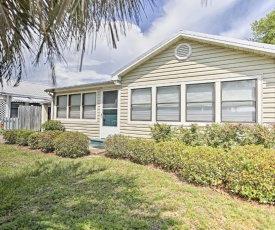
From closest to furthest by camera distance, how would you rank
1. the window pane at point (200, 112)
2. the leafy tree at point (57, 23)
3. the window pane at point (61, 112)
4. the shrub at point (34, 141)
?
1. the leafy tree at point (57, 23)
2. the window pane at point (200, 112)
3. the shrub at point (34, 141)
4. the window pane at point (61, 112)

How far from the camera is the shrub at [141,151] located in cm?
634

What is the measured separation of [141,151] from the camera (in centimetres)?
654

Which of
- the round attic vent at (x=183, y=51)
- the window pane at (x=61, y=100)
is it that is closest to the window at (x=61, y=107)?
the window pane at (x=61, y=100)

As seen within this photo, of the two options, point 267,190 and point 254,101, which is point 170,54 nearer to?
point 254,101

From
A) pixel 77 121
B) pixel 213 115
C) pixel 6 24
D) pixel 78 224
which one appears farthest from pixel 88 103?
pixel 6 24

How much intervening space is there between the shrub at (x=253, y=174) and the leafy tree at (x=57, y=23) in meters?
3.88

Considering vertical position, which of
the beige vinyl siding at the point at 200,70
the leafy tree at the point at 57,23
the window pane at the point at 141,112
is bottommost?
the window pane at the point at 141,112

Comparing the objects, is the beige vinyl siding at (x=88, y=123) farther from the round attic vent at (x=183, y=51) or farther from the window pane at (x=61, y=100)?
the round attic vent at (x=183, y=51)

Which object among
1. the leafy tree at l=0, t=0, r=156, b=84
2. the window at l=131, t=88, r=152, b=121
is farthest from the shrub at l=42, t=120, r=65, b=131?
the leafy tree at l=0, t=0, r=156, b=84

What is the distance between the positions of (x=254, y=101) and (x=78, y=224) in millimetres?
6018

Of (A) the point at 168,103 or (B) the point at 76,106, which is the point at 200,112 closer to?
(A) the point at 168,103

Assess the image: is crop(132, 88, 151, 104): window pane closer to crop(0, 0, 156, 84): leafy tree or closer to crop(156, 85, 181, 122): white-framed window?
crop(156, 85, 181, 122): white-framed window

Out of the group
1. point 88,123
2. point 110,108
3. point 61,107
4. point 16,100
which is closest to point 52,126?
point 61,107

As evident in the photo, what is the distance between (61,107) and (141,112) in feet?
20.1
